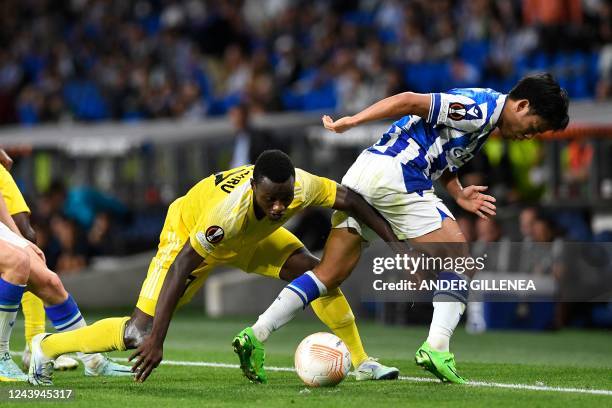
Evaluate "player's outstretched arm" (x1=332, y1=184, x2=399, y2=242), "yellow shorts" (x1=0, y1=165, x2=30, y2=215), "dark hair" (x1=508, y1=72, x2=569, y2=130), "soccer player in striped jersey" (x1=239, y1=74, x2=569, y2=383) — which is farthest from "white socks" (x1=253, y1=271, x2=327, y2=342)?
"yellow shorts" (x1=0, y1=165, x2=30, y2=215)

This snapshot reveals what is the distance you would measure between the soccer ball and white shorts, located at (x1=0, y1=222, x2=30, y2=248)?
6.36 ft

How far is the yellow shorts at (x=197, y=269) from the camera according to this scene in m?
7.61

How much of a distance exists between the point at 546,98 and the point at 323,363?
7.20 feet

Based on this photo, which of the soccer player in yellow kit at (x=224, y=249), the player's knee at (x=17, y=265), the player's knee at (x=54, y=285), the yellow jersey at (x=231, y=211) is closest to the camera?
the soccer player in yellow kit at (x=224, y=249)

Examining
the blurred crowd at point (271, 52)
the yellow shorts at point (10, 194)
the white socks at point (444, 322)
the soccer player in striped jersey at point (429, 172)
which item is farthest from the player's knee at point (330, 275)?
the blurred crowd at point (271, 52)

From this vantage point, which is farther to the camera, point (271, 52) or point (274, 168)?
point (271, 52)

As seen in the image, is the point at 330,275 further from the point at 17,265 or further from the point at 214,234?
the point at 17,265

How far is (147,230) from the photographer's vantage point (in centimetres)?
1911

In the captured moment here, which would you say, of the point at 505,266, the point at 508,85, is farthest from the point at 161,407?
the point at 508,85

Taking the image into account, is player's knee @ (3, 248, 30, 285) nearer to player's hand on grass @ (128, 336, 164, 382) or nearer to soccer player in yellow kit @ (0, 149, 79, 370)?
player's hand on grass @ (128, 336, 164, 382)

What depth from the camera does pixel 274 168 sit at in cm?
720

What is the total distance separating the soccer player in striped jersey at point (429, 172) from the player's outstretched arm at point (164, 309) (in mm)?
708

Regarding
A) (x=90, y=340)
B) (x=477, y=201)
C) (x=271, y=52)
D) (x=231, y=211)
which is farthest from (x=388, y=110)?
(x=271, y=52)

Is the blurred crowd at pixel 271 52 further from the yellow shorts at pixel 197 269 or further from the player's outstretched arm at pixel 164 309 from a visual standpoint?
the player's outstretched arm at pixel 164 309
